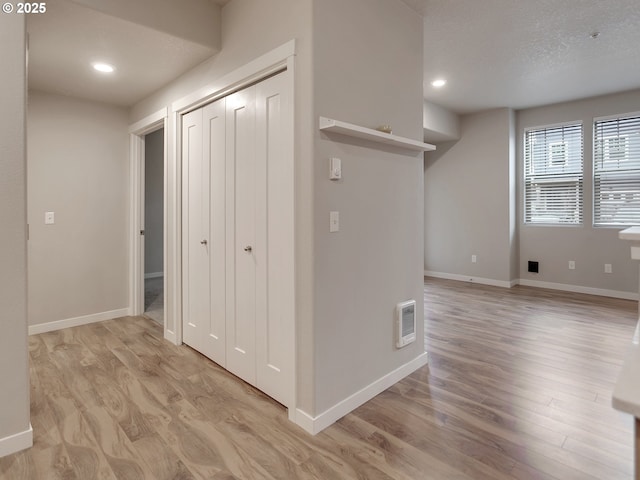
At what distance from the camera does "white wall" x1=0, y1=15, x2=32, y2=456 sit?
1.73 metres

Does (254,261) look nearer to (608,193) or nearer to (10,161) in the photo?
(10,161)

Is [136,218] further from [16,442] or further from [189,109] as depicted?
[16,442]

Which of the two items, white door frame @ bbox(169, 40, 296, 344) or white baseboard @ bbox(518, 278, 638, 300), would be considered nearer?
white door frame @ bbox(169, 40, 296, 344)

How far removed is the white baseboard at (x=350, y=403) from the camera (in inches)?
75.8

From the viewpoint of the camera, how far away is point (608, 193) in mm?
4824

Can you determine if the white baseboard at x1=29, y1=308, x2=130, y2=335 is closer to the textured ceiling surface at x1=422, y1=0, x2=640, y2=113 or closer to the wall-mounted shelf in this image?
the wall-mounted shelf

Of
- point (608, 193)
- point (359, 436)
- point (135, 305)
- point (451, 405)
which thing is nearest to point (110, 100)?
point (135, 305)

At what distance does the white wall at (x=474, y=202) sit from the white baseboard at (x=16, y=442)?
5.57m

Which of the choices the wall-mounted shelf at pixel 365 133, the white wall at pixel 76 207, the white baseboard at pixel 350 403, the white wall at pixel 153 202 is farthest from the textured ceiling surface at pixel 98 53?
the white wall at pixel 153 202

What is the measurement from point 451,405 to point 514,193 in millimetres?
4321

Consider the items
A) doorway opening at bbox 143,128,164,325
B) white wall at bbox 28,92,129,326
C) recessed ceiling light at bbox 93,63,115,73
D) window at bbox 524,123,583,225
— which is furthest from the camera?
doorway opening at bbox 143,128,164,325

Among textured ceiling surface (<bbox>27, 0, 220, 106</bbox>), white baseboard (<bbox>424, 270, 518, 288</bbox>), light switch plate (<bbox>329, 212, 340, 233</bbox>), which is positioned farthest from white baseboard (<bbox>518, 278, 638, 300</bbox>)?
textured ceiling surface (<bbox>27, 0, 220, 106</bbox>)

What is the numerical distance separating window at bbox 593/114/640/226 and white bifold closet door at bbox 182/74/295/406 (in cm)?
483

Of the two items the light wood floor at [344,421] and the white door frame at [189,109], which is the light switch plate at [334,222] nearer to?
the white door frame at [189,109]
